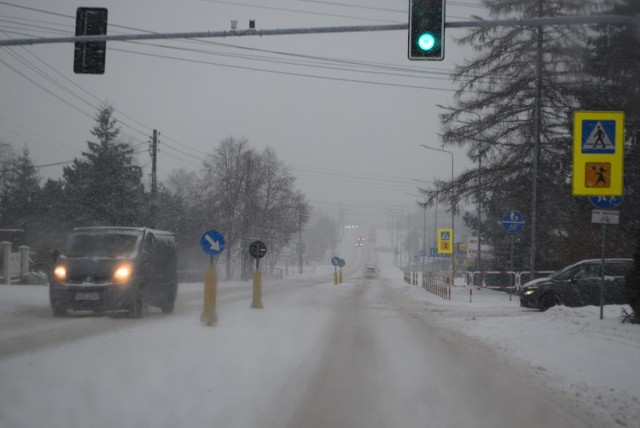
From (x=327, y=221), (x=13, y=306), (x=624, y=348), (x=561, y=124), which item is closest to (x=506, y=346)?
(x=624, y=348)

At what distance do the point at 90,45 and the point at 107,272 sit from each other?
16.1 feet

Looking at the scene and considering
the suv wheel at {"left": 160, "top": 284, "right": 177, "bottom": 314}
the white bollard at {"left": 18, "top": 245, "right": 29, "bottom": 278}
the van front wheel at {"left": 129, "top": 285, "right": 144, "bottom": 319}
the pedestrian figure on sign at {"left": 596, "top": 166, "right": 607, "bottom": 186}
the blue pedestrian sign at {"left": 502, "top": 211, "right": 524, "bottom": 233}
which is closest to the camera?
the pedestrian figure on sign at {"left": 596, "top": 166, "right": 607, "bottom": 186}

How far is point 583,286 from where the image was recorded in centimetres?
1747

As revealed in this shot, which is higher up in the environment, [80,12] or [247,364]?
[80,12]

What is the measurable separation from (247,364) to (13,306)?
31.3 ft

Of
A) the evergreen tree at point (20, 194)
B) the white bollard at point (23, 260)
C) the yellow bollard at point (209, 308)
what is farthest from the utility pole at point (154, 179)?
the evergreen tree at point (20, 194)

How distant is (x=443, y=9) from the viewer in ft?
31.0

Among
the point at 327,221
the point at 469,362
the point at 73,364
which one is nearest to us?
the point at 73,364

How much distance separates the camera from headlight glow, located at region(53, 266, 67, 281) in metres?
13.2

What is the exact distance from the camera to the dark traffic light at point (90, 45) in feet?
36.2

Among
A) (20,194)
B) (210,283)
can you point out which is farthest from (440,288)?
(20,194)

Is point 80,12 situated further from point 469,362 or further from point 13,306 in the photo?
point 469,362

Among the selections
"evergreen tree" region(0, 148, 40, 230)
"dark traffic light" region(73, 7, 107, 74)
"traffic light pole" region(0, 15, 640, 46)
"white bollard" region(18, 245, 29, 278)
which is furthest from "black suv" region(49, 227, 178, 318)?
"evergreen tree" region(0, 148, 40, 230)

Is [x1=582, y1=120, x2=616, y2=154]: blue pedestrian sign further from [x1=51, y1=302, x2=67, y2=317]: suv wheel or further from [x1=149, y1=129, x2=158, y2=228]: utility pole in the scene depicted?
[x1=149, y1=129, x2=158, y2=228]: utility pole
